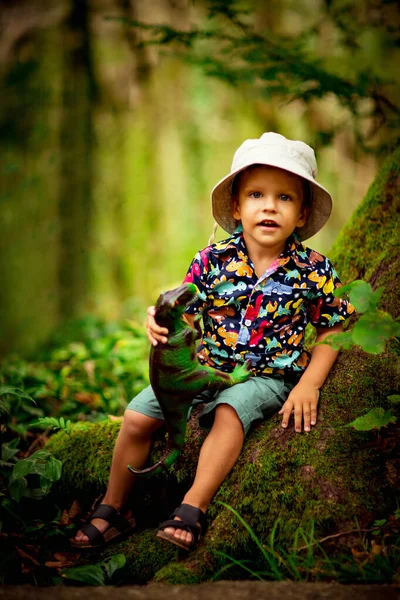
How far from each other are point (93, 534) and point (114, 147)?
19.1ft

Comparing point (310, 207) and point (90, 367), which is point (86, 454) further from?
point (90, 367)

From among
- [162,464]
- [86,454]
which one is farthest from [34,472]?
[162,464]

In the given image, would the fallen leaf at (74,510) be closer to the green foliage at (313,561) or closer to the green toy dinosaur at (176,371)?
the green toy dinosaur at (176,371)

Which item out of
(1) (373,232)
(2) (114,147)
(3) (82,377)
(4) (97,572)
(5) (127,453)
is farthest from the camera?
(2) (114,147)

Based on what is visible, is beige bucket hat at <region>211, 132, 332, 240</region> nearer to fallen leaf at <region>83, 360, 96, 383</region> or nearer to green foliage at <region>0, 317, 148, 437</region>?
green foliage at <region>0, 317, 148, 437</region>

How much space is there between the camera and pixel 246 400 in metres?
2.52

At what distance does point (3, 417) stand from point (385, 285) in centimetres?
234

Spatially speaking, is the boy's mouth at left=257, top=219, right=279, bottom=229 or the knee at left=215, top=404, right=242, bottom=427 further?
the boy's mouth at left=257, top=219, right=279, bottom=229

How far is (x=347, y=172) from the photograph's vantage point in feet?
26.4

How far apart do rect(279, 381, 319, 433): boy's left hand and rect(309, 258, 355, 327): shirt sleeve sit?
34cm

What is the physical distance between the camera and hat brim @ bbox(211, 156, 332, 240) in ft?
8.38

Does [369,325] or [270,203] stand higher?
[270,203]

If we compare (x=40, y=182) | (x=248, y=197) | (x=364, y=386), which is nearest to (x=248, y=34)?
(x=248, y=197)

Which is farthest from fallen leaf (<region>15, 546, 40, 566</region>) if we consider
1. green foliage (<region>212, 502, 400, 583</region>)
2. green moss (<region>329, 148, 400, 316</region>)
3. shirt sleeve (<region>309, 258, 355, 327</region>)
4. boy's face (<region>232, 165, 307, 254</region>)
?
green moss (<region>329, 148, 400, 316</region>)
